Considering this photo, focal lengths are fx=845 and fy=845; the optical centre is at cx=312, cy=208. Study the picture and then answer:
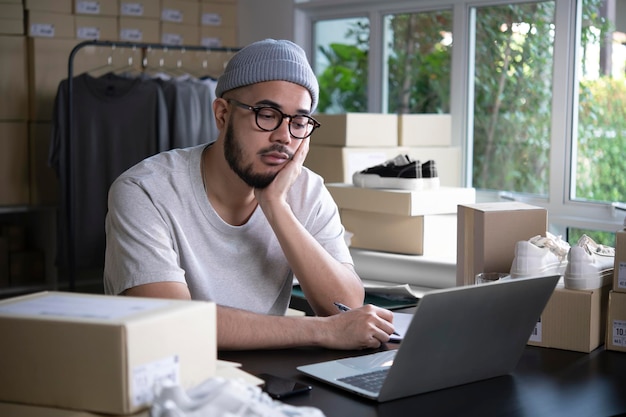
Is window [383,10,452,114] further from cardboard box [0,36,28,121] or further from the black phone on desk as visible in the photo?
the black phone on desk

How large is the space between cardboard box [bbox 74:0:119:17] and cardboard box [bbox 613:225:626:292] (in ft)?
10.6

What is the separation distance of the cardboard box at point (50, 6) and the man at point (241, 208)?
245cm

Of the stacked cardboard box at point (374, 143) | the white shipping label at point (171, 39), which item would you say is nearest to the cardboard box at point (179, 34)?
the white shipping label at point (171, 39)

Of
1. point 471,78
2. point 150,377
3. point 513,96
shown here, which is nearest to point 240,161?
point 150,377

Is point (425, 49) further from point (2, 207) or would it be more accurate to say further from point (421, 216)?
point (2, 207)

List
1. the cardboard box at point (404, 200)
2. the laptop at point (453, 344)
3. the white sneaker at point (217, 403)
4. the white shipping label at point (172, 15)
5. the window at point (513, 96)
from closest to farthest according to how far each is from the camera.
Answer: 1. the white sneaker at point (217, 403)
2. the laptop at point (453, 344)
3. the cardboard box at point (404, 200)
4. the window at point (513, 96)
5. the white shipping label at point (172, 15)

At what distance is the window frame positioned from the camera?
11.1ft

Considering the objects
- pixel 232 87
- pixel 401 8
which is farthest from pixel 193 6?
pixel 232 87

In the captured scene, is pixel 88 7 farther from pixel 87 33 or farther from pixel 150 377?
pixel 150 377

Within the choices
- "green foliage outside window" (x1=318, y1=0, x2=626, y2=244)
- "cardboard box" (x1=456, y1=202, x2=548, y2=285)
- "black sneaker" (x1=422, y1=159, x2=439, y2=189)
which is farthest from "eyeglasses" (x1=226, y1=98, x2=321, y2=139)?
"green foliage outside window" (x1=318, y1=0, x2=626, y2=244)

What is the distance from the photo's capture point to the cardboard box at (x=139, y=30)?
4418mm

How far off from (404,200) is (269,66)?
3.33 feet

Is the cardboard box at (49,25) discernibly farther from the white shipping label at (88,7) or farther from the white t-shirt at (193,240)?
the white t-shirt at (193,240)

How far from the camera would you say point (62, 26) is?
4199mm
